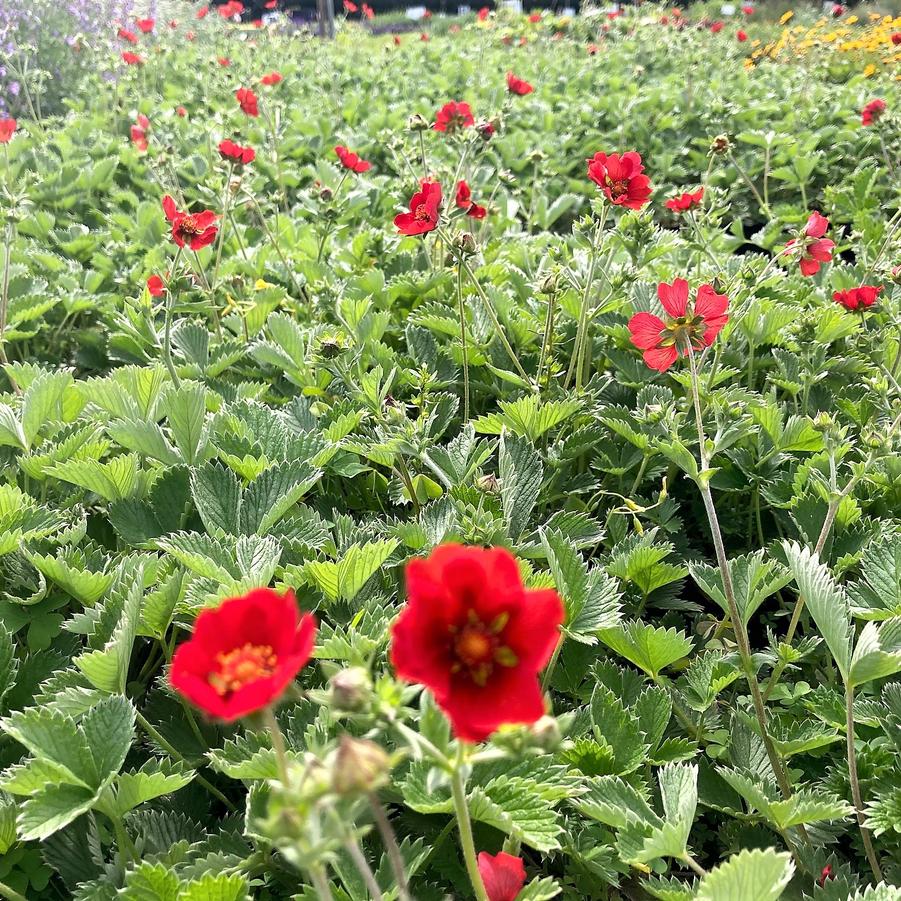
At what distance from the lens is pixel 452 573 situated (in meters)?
0.64

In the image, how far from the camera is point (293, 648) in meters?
0.65

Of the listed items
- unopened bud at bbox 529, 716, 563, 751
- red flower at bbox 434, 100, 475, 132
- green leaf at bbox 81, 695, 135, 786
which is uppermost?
red flower at bbox 434, 100, 475, 132

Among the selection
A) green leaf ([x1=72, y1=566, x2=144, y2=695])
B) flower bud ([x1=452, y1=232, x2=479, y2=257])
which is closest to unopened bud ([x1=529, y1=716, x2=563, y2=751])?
green leaf ([x1=72, y1=566, x2=144, y2=695])

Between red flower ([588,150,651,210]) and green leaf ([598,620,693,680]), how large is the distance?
96 cm

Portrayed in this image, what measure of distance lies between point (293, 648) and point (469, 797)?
40 cm

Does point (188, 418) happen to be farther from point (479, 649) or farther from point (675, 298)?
point (479, 649)

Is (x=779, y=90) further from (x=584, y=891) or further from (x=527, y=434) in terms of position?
(x=584, y=891)

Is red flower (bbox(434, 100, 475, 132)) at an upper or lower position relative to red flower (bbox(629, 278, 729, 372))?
upper

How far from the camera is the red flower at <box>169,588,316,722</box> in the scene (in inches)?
23.9

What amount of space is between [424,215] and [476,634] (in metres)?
1.35

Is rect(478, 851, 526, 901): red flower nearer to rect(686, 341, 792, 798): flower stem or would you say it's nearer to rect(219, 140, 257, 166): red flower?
rect(686, 341, 792, 798): flower stem

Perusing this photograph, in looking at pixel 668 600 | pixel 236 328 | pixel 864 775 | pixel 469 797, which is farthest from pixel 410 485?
pixel 236 328

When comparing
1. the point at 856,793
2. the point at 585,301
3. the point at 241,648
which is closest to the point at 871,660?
the point at 856,793

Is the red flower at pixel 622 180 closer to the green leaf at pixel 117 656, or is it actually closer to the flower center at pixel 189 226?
the flower center at pixel 189 226
